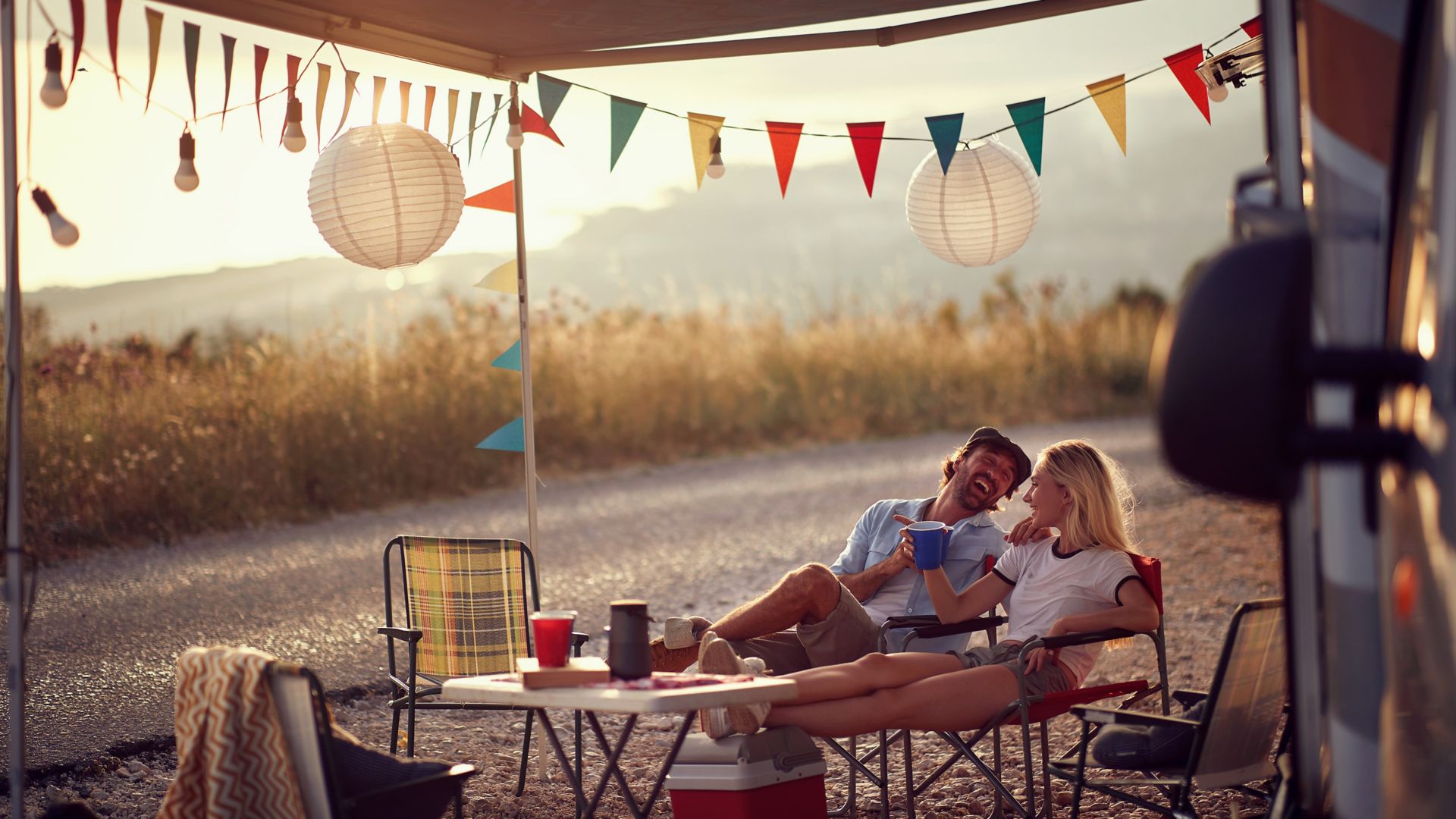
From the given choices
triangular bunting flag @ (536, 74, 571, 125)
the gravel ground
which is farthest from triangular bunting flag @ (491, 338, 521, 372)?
the gravel ground

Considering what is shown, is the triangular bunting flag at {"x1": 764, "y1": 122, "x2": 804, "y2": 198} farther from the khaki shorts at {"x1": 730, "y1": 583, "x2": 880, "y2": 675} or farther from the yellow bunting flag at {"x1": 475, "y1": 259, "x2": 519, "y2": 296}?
the khaki shorts at {"x1": 730, "y1": 583, "x2": 880, "y2": 675}

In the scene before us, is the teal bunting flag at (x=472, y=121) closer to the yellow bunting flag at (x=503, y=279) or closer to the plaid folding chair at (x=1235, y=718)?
the yellow bunting flag at (x=503, y=279)

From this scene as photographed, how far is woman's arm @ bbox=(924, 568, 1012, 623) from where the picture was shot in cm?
386

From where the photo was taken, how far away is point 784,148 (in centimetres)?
478

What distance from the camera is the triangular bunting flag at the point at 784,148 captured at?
4.63 metres

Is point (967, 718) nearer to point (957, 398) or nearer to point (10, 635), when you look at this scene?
point (10, 635)

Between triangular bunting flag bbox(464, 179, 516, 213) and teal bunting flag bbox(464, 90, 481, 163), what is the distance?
150 millimetres

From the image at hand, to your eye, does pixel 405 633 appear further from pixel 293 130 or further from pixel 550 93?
pixel 550 93

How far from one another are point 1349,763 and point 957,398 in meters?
14.4

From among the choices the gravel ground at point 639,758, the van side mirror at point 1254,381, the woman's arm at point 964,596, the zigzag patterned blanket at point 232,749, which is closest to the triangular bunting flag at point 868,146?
the woman's arm at point 964,596

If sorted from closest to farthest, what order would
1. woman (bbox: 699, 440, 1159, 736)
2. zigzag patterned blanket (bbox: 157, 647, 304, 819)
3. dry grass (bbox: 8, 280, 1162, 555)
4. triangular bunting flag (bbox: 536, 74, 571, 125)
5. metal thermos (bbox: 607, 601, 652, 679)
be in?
zigzag patterned blanket (bbox: 157, 647, 304, 819), metal thermos (bbox: 607, 601, 652, 679), woman (bbox: 699, 440, 1159, 736), triangular bunting flag (bbox: 536, 74, 571, 125), dry grass (bbox: 8, 280, 1162, 555)

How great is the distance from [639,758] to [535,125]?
87.6 inches

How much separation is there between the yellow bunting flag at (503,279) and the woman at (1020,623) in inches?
62.4

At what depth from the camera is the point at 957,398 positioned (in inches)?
614
